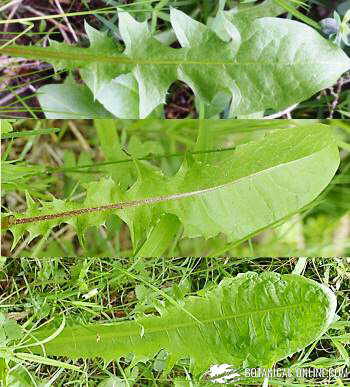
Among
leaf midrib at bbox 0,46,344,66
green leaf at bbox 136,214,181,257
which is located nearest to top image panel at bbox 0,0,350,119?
leaf midrib at bbox 0,46,344,66

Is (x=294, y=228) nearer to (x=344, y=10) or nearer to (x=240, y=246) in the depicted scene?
(x=240, y=246)

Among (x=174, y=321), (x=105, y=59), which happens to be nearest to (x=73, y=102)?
(x=105, y=59)

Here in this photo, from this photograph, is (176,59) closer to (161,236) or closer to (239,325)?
(161,236)

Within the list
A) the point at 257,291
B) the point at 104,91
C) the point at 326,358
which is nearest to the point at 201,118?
the point at 104,91

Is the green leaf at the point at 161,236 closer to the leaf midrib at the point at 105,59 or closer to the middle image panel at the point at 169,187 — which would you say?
the middle image panel at the point at 169,187

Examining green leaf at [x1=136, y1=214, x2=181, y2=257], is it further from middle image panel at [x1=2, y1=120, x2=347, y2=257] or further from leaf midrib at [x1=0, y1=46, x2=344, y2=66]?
leaf midrib at [x1=0, y1=46, x2=344, y2=66]

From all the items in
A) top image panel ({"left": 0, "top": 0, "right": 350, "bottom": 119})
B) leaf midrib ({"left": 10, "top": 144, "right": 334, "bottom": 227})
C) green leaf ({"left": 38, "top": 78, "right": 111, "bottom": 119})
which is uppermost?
top image panel ({"left": 0, "top": 0, "right": 350, "bottom": 119})
